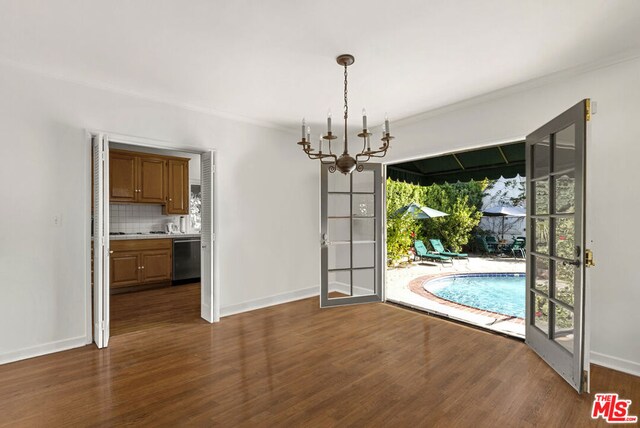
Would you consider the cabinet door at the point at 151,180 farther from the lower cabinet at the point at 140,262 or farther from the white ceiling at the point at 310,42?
the white ceiling at the point at 310,42

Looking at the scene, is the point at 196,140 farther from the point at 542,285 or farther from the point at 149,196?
the point at 542,285

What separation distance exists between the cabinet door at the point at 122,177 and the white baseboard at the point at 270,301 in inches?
117

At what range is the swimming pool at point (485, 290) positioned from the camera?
575cm

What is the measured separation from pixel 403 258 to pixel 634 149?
632 centimetres

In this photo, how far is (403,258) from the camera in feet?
28.9

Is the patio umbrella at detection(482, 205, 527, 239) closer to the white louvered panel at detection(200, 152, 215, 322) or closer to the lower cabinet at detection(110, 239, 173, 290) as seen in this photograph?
the white louvered panel at detection(200, 152, 215, 322)

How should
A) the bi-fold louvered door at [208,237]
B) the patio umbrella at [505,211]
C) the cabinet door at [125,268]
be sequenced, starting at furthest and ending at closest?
the patio umbrella at [505,211] < the cabinet door at [125,268] < the bi-fold louvered door at [208,237]

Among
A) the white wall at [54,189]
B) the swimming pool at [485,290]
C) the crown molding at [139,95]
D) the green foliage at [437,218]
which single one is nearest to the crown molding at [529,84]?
the crown molding at [139,95]

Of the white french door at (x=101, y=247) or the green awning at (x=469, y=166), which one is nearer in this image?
the white french door at (x=101, y=247)

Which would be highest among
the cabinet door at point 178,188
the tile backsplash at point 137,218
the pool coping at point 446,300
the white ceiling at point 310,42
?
the white ceiling at point 310,42

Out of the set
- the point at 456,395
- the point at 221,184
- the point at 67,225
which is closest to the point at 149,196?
the point at 221,184

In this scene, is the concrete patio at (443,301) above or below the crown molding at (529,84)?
below

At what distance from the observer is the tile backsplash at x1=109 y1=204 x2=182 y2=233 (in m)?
6.01

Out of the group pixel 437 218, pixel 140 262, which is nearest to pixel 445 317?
pixel 140 262
